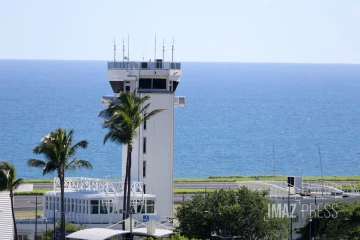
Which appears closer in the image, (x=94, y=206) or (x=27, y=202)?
(x=94, y=206)

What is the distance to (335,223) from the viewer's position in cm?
7100

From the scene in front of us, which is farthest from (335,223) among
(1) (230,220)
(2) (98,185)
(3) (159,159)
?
(2) (98,185)

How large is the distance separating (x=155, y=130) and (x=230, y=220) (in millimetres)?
18402

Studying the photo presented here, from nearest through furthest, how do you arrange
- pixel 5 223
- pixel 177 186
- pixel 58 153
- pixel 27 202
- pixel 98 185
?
1. pixel 5 223
2. pixel 58 153
3. pixel 98 185
4. pixel 27 202
5. pixel 177 186

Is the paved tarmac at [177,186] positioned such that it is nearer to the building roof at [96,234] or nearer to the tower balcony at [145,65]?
the tower balcony at [145,65]

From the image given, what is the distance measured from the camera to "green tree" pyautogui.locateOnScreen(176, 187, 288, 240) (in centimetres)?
7000

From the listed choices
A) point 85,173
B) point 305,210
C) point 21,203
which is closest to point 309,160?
point 85,173

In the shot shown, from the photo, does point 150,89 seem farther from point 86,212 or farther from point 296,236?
point 296,236

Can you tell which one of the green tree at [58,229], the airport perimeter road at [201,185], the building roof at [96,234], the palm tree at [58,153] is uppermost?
the palm tree at [58,153]

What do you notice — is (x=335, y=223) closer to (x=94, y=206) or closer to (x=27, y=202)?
(x=94, y=206)

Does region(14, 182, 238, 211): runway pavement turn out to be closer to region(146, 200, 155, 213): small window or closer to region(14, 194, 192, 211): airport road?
region(14, 194, 192, 211): airport road

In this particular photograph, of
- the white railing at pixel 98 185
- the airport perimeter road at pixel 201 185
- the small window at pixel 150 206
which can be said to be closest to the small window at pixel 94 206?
the white railing at pixel 98 185

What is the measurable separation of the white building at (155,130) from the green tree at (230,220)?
14.1 meters

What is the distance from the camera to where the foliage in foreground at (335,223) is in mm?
70750
